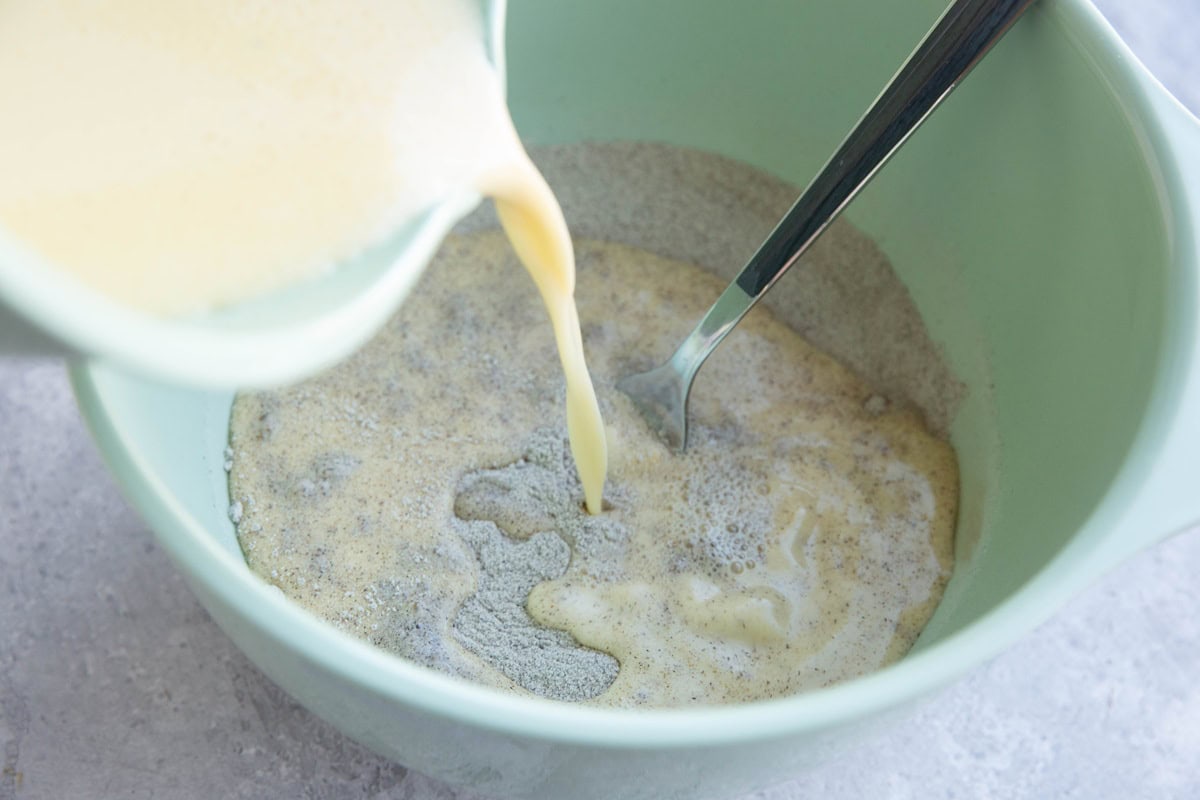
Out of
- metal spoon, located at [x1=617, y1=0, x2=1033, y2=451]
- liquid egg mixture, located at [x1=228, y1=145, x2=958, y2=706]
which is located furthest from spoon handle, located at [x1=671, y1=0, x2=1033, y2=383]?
liquid egg mixture, located at [x1=228, y1=145, x2=958, y2=706]

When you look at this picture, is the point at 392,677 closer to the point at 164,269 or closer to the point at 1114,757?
the point at 164,269

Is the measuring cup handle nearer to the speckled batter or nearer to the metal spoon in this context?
the speckled batter

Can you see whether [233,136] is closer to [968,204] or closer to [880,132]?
[880,132]

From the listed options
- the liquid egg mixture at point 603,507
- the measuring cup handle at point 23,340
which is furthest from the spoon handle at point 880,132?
the measuring cup handle at point 23,340

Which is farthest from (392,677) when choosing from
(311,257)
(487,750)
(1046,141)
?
(1046,141)

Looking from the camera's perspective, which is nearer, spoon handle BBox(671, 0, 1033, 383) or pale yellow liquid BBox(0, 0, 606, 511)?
pale yellow liquid BBox(0, 0, 606, 511)
